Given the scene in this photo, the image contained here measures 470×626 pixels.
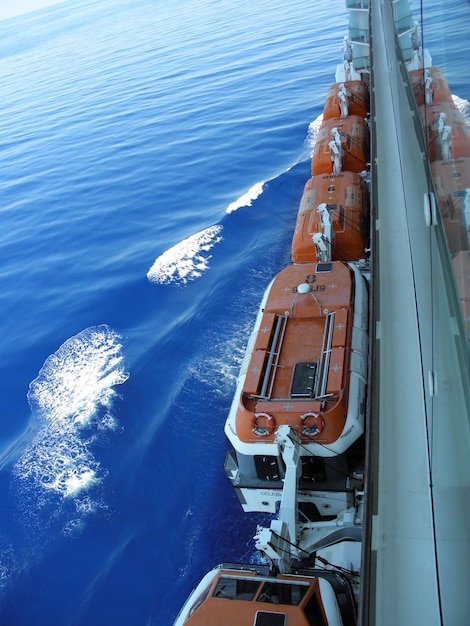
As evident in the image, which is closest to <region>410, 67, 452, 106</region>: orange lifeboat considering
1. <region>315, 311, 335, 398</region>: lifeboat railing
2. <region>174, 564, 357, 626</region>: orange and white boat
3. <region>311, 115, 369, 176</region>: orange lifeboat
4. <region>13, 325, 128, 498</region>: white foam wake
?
<region>311, 115, 369, 176</region>: orange lifeboat

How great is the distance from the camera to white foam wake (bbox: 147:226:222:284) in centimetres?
1711

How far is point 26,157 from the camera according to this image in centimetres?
2933

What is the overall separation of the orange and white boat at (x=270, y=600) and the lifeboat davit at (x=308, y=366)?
1.71m

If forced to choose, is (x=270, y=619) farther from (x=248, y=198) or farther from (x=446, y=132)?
(x=248, y=198)

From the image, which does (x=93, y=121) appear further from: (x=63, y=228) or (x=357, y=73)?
(x=357, y=73)

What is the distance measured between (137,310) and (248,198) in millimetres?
7074

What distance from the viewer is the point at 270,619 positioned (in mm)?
6191

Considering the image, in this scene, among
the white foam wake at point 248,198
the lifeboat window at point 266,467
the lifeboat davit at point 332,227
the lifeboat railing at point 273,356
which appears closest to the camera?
the lifeboat window at point 266,467

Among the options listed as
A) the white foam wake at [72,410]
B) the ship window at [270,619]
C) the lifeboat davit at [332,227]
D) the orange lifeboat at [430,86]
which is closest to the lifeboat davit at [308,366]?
the lifeboat davit at [332,227]

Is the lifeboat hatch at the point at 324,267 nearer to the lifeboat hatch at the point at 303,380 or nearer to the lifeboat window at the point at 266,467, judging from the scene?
the lifeboat hatch at the point at 303,380

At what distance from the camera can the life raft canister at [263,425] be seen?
797 cm

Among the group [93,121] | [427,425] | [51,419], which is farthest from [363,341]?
[93,121]

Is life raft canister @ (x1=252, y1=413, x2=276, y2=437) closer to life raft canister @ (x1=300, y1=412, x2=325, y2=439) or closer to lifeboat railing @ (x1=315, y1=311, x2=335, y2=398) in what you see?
life raft canister @ (x1=300, y1=412, x2=325, y2=439)

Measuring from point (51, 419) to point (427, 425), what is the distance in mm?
9732
